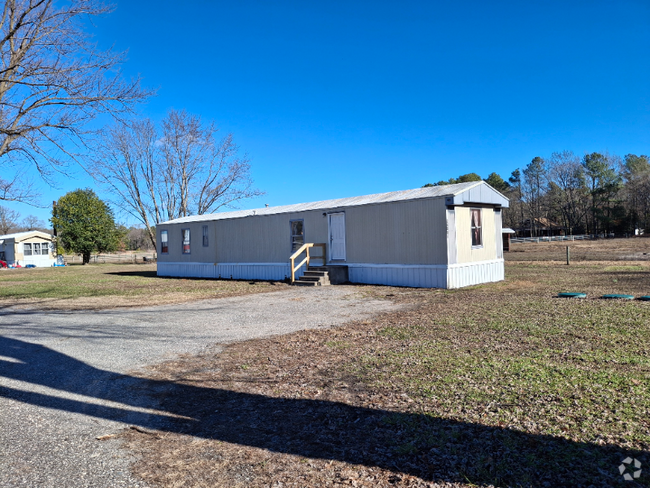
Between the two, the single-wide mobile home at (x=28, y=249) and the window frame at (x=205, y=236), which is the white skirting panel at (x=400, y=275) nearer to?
the window frame at (x=205, y=236)

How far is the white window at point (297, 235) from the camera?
16.9 meters

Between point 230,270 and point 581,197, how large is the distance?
2206 inches

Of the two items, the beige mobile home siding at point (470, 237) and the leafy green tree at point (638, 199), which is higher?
the leafy green tree at point (638, 199)

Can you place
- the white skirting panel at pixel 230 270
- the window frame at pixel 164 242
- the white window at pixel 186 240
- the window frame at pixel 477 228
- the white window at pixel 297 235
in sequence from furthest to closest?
the window frame at pixel 164 242 < the white window at pixel 186 240 < the white skirting panel at pixel 230 270 < the white window at pixel 297 235 < the window frame at pixel 477 228

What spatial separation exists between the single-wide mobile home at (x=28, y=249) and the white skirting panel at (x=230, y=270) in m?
21.3

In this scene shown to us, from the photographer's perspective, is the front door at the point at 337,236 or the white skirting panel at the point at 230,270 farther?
the white skirting panel at the point at 230,270

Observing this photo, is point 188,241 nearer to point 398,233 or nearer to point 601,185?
point 398,233

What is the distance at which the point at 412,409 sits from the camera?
3.60m

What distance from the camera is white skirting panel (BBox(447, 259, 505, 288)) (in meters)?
→ 12.8

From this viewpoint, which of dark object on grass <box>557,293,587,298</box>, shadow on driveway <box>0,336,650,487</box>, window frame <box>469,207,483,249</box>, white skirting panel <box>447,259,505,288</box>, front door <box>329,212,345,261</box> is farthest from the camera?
front door <box>329,212,345,261</box>

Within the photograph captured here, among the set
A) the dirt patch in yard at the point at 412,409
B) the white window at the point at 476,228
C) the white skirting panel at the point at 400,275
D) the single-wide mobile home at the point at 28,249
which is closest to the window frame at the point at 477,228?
the white window at the point at 476,228

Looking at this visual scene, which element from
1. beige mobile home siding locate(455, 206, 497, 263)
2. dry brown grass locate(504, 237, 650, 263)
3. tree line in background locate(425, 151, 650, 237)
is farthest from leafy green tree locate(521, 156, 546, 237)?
beige mobile home siding locate(455, 206, 497, 263)

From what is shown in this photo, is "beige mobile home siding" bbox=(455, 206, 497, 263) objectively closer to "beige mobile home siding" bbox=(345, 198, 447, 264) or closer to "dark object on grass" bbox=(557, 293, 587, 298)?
"beige mobile home siding" bbox=(345, 198, 447, 264)

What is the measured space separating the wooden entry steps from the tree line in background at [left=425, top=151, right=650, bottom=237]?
49.0 m
